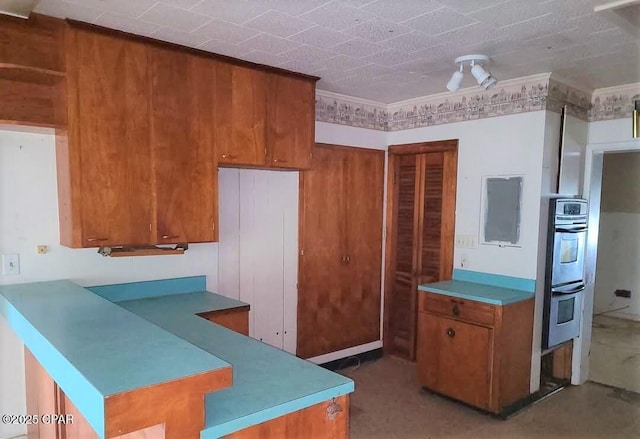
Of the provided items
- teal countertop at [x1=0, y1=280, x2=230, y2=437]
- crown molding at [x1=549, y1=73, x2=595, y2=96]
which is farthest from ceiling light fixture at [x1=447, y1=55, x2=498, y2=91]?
teal countertop at [x1=0, y1=280, x2=230, y2=437]

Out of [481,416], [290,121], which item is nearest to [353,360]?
[481,416]

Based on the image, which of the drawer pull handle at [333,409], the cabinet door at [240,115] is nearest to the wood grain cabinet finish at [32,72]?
the cabinet door at [240,115]

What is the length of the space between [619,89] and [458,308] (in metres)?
2.12

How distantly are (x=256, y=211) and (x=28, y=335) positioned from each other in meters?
1.89

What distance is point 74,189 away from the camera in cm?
234

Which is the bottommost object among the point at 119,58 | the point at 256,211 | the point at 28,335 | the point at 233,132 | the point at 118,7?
the point at 28,335

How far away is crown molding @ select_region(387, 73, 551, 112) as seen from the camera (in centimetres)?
318

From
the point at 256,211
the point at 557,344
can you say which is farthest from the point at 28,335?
the point at 557,344

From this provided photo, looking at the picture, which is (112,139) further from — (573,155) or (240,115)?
(573,155)

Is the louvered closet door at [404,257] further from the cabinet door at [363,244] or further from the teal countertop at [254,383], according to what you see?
the teal countertop at [254,383]

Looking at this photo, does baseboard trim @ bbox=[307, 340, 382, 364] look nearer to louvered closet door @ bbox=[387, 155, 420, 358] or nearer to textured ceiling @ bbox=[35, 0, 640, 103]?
louvered closet door @ bbox=[387, 155, 420, 358]

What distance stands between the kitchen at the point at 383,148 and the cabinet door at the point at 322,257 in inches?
12.4

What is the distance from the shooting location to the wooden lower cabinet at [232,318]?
264 cm

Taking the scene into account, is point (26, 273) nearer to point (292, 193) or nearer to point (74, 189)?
point (74, 189)
